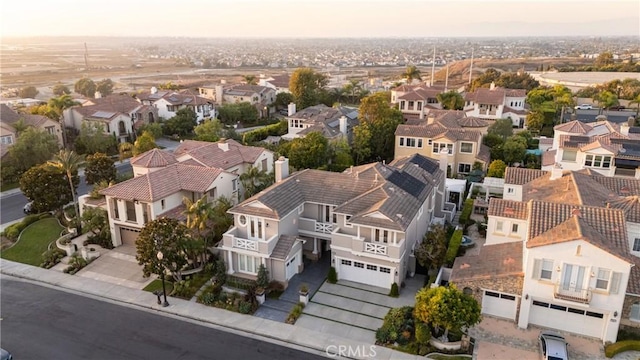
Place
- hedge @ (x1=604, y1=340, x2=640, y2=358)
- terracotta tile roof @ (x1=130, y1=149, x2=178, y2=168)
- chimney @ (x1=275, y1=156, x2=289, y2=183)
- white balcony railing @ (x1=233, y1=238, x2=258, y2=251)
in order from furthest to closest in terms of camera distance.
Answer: terracotta tile roof @ (x1=130, y1=149, x2=178, y2=168) < chimney @ (x1=275, y1=156, x2=289, y2=183) < white balcony railing @ (x1=233, y1=238, x2=258, y2=251) < hedge @ (x1=604, y1=340, x2=640, y2=358)

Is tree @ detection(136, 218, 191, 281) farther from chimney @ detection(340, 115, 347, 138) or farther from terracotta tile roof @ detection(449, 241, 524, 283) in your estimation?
chimney @ detection(340, 115, 347, 138)

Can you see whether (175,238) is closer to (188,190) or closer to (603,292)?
(188,190)

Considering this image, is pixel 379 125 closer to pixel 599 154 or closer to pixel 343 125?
pixel 343 125

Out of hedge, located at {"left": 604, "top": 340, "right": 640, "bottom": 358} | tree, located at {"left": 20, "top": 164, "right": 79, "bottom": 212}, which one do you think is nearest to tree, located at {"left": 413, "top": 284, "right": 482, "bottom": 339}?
hedge, located at {"left": 604, "top": 340, "right": 640, "bottom": 358}

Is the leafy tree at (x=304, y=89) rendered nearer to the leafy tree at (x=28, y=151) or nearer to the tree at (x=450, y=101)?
the tree at (x=450, y=101)

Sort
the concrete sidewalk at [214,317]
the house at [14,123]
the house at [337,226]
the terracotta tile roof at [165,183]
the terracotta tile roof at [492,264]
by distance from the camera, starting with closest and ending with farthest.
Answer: the concrete sidewalk at [214,317] → the terracotta tile roof at [492,264] → the house at [337,226] → the terracotta tile roof at [165,183] → the house at [14,123]

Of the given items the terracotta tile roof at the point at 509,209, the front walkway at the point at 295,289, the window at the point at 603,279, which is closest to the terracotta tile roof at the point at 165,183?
the front walkway at the point at 295,289
